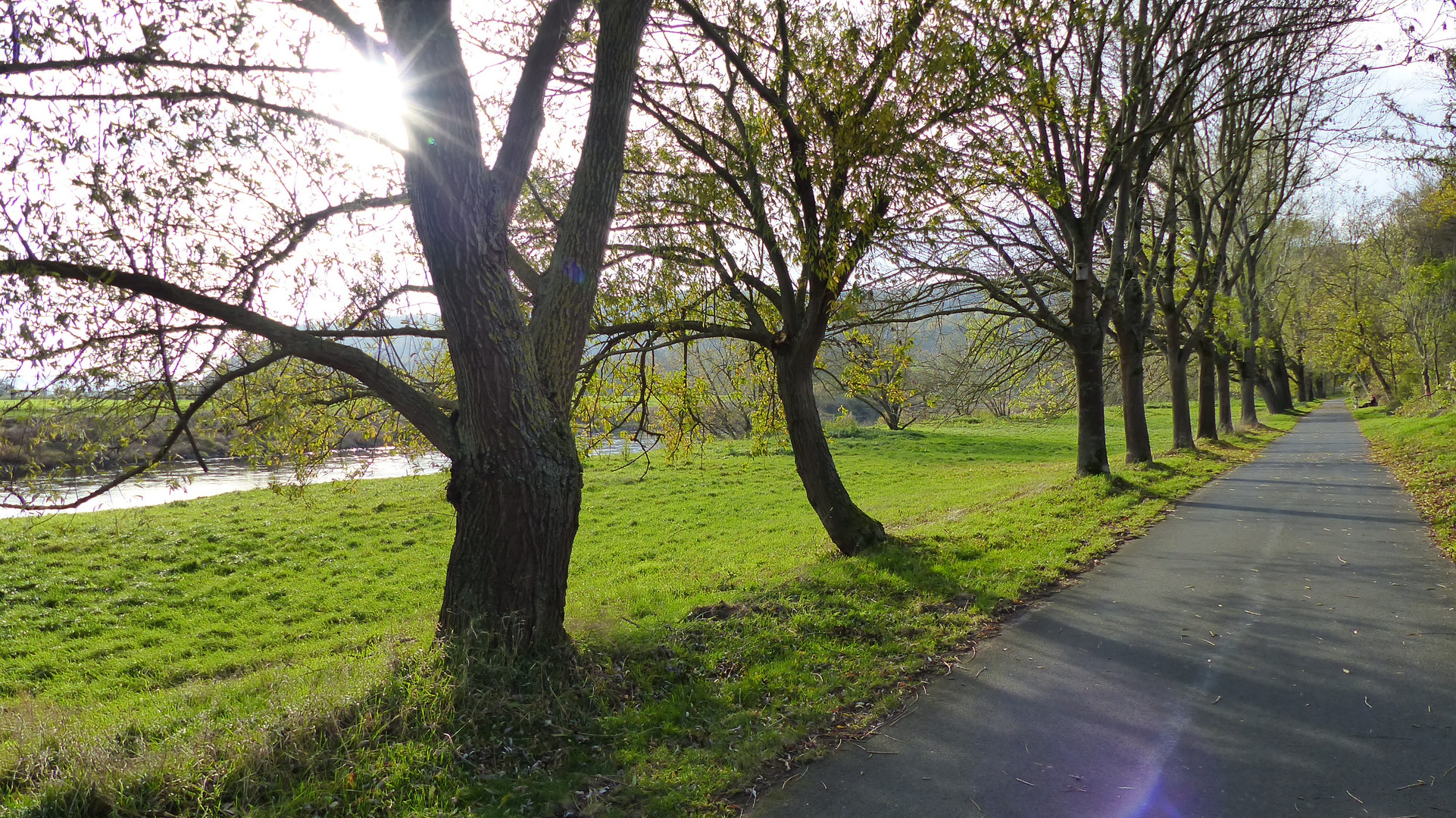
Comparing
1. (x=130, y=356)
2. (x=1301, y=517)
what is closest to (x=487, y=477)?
(x=130, y=356)

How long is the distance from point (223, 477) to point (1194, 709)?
109ft

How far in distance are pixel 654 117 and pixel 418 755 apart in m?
7.66

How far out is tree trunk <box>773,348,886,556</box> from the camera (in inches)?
390

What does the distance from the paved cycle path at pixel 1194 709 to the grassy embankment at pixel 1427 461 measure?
2.53 m

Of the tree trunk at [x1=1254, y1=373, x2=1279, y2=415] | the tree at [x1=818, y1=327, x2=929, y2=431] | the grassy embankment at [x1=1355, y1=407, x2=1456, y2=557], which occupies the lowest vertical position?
the grassy embankment at [x1=1355, y1=407, x2=1456, y2=557]

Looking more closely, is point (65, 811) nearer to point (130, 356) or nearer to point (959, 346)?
point (130, 356)

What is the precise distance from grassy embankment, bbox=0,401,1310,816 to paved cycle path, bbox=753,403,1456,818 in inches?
19.4

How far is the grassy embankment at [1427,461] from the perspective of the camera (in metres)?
9.51

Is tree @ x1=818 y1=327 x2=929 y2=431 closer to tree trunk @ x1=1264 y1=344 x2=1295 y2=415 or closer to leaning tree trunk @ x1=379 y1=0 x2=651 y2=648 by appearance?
leaning tree trunk @ x1=379 y1=0 x2=651 y2=648

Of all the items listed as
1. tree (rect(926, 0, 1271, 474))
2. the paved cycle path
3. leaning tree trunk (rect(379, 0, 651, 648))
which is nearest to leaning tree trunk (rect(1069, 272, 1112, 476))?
tree (rect(926, 0, 1271, 474))

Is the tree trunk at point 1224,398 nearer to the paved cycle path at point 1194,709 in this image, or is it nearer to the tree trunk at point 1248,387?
the tree trunk at point 1248,387

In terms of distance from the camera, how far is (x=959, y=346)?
17.1m

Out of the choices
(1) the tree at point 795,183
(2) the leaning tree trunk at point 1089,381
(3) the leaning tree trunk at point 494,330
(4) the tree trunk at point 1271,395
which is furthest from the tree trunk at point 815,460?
(4) the tree trunk at point 1271,395

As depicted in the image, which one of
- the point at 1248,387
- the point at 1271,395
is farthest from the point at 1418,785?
the point at 1271,395
